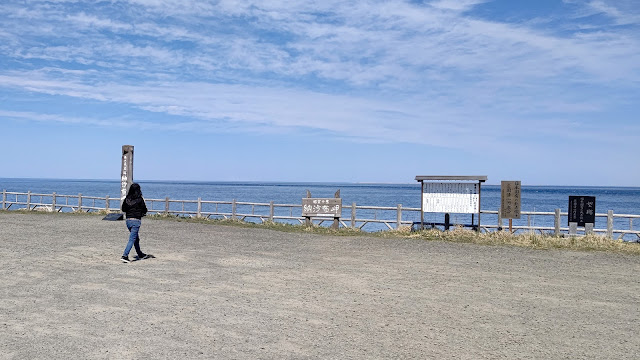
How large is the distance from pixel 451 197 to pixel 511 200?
2.03 m

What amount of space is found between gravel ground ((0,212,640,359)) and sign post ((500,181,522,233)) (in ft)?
12.5

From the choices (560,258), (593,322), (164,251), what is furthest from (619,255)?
(164,251)

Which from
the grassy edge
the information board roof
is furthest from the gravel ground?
the information board roof

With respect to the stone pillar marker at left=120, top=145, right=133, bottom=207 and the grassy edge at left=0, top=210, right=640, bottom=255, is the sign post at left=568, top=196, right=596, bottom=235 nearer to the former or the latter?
the grassy edge at left=0, top=210, right=640, bottom=255

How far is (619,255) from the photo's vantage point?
567 inches

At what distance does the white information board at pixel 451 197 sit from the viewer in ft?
61.0

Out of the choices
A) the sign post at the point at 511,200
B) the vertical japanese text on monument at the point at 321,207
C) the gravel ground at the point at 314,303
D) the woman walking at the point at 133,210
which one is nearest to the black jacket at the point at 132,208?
the woman walking at the point at 133,210

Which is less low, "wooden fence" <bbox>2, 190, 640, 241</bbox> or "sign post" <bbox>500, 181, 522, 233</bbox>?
"sign post" <bbox>500, 181, 522, 233</bbox>

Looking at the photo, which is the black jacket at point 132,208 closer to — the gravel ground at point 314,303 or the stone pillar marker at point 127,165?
the gravel ground at point 314,303

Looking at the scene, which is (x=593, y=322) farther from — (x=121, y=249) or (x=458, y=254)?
(x=121, y=249)

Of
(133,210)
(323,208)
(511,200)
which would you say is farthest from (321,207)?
(133,210)

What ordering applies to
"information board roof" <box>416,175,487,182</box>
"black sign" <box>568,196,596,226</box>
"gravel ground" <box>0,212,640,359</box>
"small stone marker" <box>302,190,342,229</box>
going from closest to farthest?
"gravel ground" <box>0,212,640,359</box> → "black sign" <box>568,196,596,226</box> → "information board roof" <box>416,175,487,182</box> → "small stone marker" <box>302,190,342,229</box>

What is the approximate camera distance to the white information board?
18.6 meters

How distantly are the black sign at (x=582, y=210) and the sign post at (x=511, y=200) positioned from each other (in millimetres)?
1667
